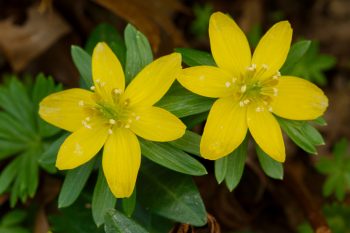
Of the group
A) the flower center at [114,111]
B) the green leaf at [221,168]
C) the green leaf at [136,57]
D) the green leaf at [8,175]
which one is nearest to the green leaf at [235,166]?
the green leaf at [221,168]

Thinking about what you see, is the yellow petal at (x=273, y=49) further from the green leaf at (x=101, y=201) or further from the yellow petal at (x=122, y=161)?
the green leaf at (x=101, y=201)

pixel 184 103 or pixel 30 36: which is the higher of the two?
pixel 184 103

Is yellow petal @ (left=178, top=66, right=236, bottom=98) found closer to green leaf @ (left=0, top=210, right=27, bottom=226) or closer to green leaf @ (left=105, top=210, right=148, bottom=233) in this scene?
green leaf @ (left=105, top=210, right=148, bottom=233)

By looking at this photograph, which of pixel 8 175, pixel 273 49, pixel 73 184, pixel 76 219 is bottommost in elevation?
pixel 76 219

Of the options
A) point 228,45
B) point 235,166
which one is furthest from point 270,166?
point 228,45

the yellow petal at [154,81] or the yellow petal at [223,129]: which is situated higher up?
the yellow petal at [154,81]

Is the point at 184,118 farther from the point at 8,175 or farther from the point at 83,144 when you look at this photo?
the point at 8,175
